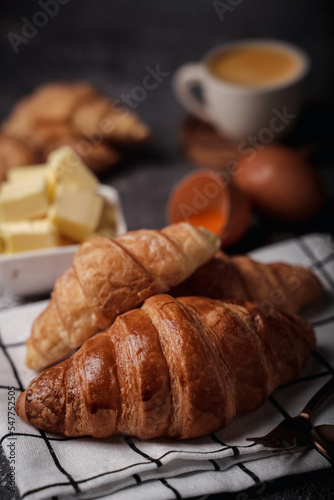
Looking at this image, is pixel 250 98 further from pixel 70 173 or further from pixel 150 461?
pixel 150 461

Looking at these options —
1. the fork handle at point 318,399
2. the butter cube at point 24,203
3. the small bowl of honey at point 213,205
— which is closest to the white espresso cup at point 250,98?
the small bowl of honey at point 213,205

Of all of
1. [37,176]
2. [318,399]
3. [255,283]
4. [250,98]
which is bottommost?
[318,399]

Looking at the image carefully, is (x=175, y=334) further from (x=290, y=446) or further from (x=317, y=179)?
(x=317, y=179)

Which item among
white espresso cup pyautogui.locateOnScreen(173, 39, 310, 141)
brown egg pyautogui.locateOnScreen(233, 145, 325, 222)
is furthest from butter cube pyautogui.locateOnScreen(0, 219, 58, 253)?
white espresso cup pyautogui.locateOnScreen(173, 39, 310, 141)

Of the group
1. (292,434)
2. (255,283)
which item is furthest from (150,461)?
(255,283)

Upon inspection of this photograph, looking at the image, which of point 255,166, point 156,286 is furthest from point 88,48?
point 156,286
